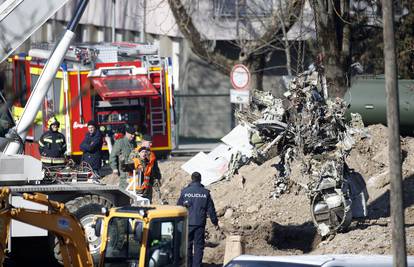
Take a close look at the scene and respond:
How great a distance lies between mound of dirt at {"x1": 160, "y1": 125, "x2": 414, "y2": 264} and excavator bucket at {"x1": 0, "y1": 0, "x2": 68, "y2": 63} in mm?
4874

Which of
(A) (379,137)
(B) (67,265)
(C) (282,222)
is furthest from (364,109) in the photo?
(B) (67,265)

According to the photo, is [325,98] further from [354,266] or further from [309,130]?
[354,266]

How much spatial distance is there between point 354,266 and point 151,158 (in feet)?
27.2

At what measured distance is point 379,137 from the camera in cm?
2236

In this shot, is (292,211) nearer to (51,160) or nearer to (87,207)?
(51,160)

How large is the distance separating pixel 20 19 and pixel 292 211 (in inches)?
293

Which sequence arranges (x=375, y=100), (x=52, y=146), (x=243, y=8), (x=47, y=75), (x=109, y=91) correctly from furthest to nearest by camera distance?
(x=243, y=8)
(x=109, y=91)
(x=375, y=100)
(x=52, y=146)
(x=47, y=75)

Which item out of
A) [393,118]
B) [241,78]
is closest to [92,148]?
[241,78]

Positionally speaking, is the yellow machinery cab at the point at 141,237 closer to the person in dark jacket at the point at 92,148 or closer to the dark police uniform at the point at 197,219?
the dark police uniform at the point at 197,219

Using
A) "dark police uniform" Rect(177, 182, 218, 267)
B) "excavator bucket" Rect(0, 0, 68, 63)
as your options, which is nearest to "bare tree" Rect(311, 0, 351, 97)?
"dark police uniform" Rect(177, 182, 218, 267)

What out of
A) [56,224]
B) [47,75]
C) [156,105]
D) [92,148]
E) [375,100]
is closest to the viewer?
[56,224]

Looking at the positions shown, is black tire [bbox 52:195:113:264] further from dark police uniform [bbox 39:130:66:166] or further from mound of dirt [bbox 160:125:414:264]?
dark police uniform [bbox 39:130:66:166]

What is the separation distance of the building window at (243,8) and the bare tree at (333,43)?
853 cm

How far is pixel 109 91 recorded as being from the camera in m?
26.6
